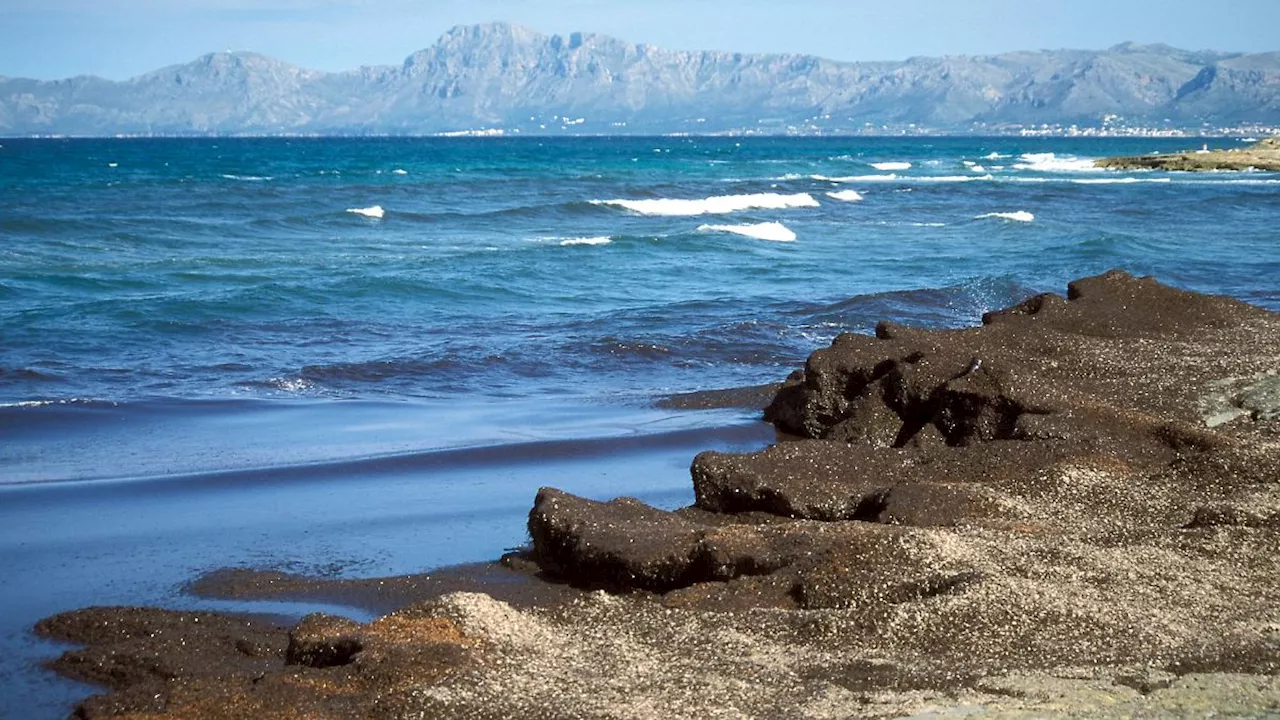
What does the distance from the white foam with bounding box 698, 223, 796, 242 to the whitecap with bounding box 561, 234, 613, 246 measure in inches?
112

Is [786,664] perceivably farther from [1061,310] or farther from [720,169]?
[720,169]

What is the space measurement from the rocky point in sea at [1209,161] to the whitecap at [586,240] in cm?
4627

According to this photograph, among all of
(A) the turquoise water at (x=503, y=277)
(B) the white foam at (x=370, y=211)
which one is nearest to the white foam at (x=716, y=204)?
(A) the turquoise water at (x=503, y=277)

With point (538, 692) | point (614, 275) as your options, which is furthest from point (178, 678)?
point (614, 275)

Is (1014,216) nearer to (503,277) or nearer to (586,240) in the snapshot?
(586,240)

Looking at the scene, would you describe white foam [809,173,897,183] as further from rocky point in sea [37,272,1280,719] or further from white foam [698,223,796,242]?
rocky point in sea [37,272,1280,719]

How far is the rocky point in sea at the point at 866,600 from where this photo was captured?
15.1 ft

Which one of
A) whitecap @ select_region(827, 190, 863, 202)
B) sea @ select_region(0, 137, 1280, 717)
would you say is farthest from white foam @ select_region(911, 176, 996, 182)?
sea @ select_region(0, 137, 1280, 717)

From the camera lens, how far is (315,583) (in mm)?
6934

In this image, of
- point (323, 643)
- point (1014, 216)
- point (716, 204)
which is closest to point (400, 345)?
point (323, 643)

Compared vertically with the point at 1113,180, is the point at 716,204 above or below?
above

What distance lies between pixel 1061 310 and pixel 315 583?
6.38 meters

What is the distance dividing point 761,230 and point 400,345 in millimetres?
17796

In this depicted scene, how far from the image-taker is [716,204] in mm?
45781
